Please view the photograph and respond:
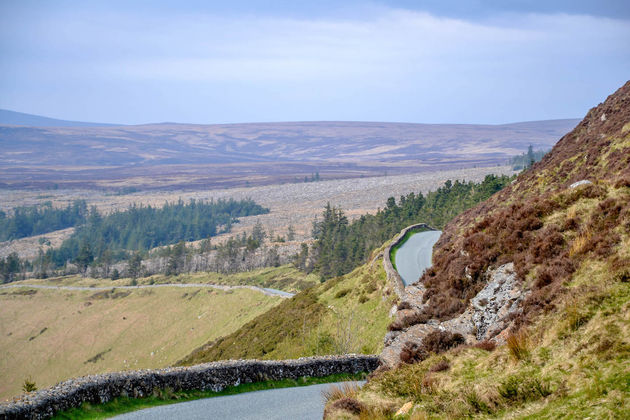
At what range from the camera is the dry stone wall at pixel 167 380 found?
39.7ft

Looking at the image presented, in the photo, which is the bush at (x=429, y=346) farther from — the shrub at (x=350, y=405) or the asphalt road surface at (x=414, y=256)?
the asphalt road surface at (x=414, y=256)

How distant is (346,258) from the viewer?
9731 centimetres

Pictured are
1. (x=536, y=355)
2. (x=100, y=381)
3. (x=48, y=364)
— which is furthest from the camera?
(x=48, y=364)

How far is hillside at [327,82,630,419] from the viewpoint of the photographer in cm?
936

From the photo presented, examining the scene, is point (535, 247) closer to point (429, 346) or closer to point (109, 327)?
point (429, 346)

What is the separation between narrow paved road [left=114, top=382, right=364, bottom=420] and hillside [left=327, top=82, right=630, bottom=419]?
7.48 feet

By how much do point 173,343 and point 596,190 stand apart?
224 feet

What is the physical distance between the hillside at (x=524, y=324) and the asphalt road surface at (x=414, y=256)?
907 cm

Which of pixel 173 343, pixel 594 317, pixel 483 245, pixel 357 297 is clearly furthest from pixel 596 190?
pixel 173 343

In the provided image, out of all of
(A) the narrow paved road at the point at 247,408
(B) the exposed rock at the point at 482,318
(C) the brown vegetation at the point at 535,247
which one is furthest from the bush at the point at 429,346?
(A) the narrow paved road at the point at 247,408

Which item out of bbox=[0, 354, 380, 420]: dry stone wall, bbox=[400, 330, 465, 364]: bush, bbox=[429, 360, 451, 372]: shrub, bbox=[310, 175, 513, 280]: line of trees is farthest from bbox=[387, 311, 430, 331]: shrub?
bbox=[310, 175, 513, 280]: line of trees

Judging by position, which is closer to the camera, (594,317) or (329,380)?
(594,317)

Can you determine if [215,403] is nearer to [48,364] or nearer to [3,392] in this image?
[3,392]

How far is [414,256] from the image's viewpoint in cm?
4156
